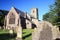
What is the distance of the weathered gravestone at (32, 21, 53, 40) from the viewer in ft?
38.7

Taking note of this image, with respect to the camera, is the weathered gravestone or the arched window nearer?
the weathered gravestone

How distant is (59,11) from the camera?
99.8 feet

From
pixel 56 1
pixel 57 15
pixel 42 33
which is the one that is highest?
pixel 56 1

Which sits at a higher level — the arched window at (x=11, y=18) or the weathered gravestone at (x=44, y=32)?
the arched window at (x=11, y=18)

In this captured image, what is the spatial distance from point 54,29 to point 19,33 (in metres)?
12.9

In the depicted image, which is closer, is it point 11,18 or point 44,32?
point 44,32

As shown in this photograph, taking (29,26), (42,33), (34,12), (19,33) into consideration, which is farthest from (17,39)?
(34,12)

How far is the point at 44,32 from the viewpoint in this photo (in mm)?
12102

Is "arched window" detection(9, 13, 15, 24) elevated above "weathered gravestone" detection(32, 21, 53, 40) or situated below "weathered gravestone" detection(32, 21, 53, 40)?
above

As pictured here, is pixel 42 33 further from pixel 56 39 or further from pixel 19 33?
pixel 19 33

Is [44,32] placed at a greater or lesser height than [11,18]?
lesser

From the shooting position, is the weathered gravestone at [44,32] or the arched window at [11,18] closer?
the weathered gravestone at [44,32]

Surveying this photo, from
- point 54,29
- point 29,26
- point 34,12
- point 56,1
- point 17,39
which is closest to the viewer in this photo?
point 54,29

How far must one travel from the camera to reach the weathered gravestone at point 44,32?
38.7 feet
